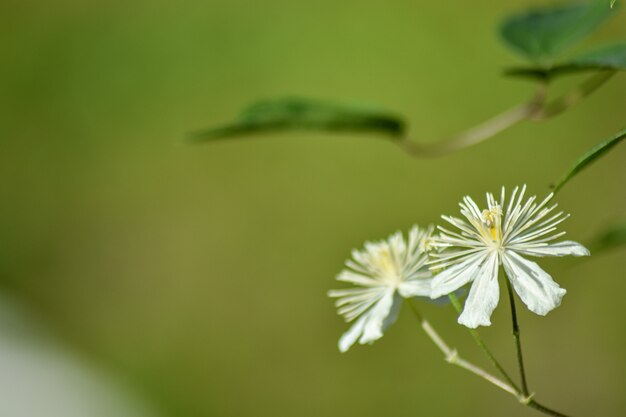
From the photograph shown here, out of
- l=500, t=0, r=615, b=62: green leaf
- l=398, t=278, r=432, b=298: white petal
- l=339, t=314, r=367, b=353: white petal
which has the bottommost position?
l=339, t=314, r=367, b=353: white petal

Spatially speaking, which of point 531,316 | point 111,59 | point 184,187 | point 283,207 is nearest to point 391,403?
point 531,316

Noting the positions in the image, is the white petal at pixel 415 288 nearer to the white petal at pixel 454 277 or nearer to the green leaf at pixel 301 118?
the white petal at pixel 454 277

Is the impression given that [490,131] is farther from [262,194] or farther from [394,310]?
[262,194]

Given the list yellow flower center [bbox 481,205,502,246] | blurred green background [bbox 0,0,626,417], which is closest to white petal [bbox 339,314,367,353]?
yellow flower center [bbox 481,205,502,246]

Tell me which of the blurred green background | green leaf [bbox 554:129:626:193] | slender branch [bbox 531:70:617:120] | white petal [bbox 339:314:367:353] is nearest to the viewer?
green leaf [bbox 554:129:626:193]

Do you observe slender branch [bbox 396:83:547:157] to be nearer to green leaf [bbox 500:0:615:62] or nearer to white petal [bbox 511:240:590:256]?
green leaf [bbox 500:0:615:62]

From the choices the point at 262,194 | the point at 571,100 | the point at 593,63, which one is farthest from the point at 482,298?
the point at 262,194
